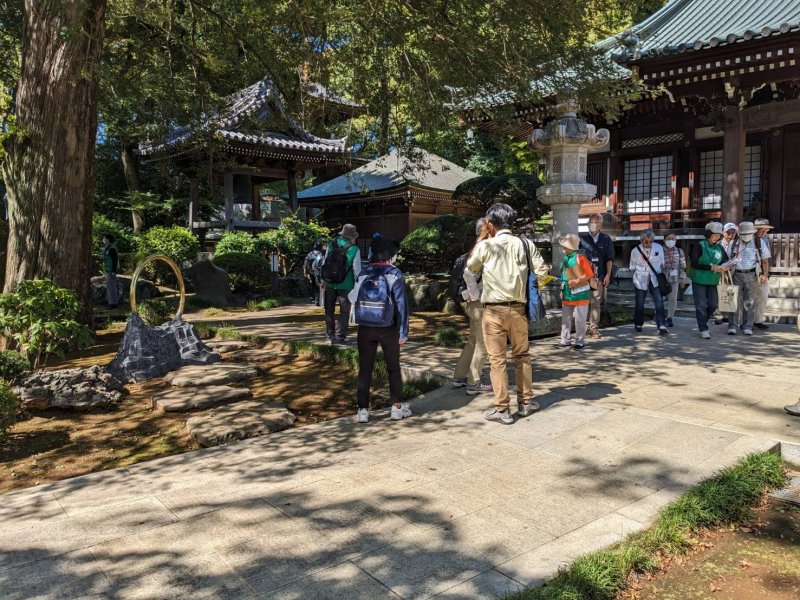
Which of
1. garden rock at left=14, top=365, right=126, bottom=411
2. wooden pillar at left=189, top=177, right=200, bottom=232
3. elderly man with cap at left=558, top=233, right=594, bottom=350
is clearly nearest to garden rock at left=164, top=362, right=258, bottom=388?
garden rock at left=14, top=365, right=126, bottom=411

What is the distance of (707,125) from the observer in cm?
1324

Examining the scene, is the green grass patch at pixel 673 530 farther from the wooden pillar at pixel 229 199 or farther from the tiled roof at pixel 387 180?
the tiled roof at pixel 387 180

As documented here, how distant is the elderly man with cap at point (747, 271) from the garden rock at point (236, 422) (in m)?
7.25

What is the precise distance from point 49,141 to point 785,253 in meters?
12.8

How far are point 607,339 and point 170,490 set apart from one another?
698 cm

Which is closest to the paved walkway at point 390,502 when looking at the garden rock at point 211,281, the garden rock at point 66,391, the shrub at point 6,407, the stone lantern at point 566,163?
the shrub at point 6,407

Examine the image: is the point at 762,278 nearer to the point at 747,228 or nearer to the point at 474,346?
the point at 747,228

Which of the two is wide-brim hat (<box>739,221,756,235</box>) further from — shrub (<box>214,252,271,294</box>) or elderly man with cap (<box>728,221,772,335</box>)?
shrub (<box>214,252,271,294</box>)

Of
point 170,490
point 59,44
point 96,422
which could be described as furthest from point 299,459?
point 59,44

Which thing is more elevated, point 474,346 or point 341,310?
point 341,310

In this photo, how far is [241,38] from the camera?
902 centimetres

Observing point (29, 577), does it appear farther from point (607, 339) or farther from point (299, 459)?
point (607, 339)

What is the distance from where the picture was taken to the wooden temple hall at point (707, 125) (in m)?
9.98

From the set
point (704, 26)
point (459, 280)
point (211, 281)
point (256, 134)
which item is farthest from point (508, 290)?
point (211, 281)
